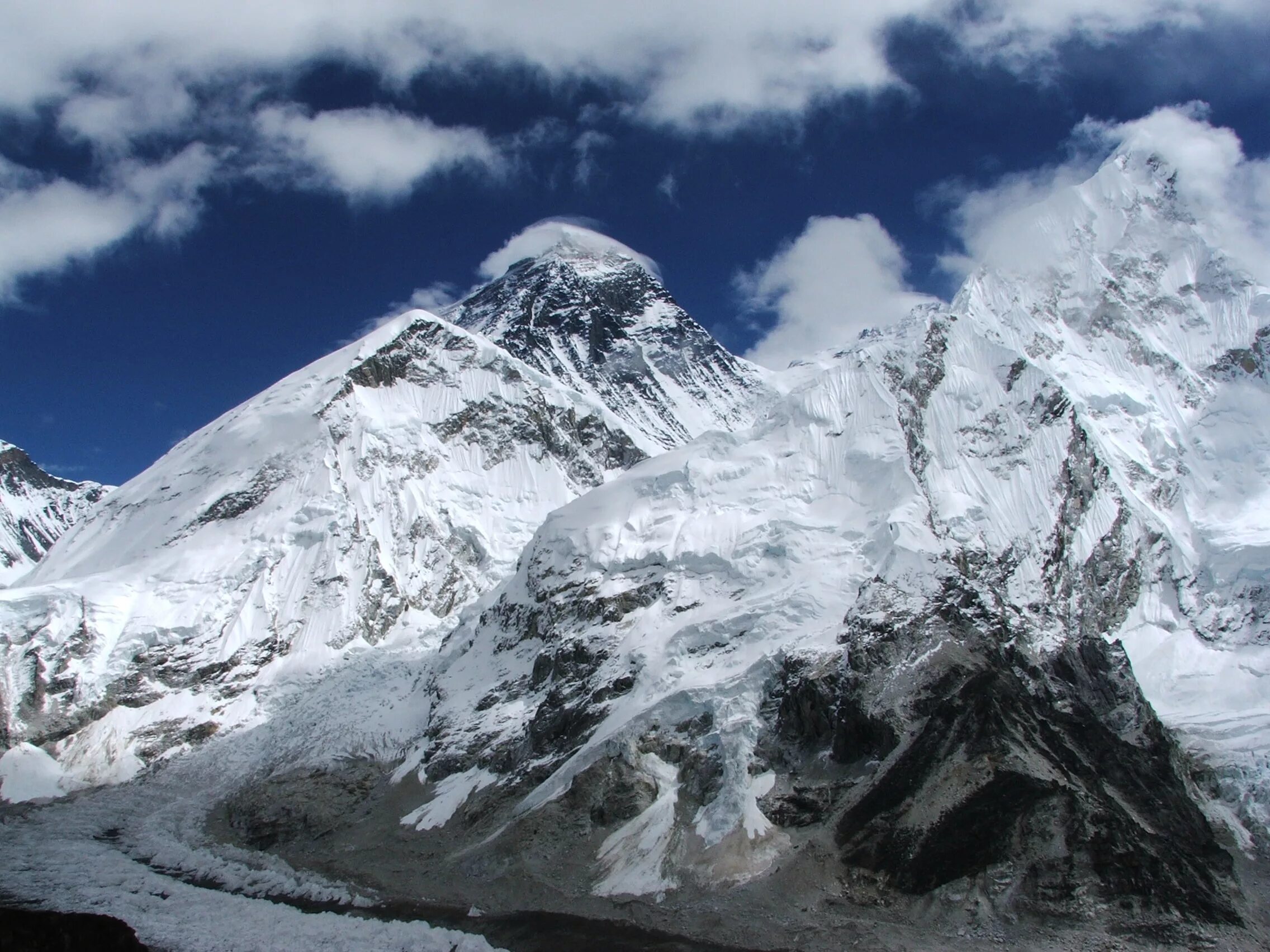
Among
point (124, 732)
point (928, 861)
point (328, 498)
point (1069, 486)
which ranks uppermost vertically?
point (328, 498)

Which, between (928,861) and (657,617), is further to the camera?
(657,617)

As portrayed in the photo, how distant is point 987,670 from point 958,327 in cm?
10339

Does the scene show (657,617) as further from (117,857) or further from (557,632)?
(117,857)

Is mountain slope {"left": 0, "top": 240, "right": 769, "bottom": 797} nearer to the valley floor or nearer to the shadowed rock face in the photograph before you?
the valley floor

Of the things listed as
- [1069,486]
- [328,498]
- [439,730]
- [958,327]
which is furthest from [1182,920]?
[328,498]

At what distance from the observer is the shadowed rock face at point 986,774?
84062 millimetres

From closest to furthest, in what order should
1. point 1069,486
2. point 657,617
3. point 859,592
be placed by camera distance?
point 859,592 → point 657,617 → point 1069,486

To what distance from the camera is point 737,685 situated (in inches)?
4469

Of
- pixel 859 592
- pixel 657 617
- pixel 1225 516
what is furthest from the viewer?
pixel 1225 516

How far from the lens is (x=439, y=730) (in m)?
140

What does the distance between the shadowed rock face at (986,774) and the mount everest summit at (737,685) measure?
0.36 metres

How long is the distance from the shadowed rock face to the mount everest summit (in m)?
0.36

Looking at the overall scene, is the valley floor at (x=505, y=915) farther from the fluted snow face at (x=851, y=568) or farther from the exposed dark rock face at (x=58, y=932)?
the exposed dark rock face at (x=58, y=932)

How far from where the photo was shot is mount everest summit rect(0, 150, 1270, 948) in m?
90.7
